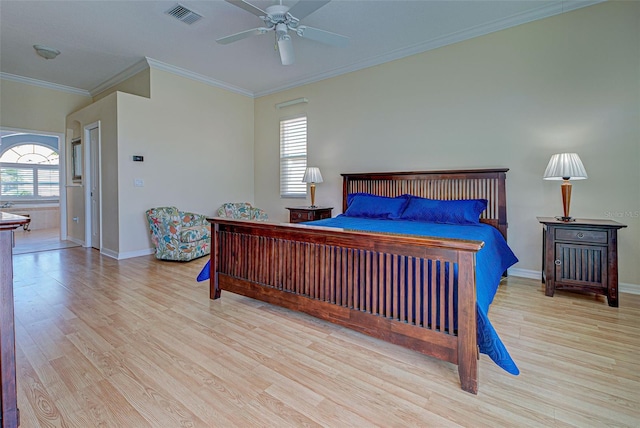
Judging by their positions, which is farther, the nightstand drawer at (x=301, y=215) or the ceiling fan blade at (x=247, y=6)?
the nightstand drawer at (x=301, y=215)

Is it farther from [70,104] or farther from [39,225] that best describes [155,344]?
[39,225]

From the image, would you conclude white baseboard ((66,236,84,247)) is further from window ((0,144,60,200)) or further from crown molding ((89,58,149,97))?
crown molding ((89,58,149,97))

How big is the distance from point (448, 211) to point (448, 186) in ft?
1.99

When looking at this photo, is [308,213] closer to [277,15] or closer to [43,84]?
[277,15]

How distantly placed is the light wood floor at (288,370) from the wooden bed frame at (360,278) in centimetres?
Answer: 18

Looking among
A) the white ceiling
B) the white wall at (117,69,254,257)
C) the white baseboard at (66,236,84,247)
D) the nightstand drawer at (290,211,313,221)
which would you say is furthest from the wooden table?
the white baseboard at (66,236,84,247)

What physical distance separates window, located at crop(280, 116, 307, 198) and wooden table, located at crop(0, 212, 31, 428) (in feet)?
14.4

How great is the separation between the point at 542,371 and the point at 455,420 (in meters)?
0.76

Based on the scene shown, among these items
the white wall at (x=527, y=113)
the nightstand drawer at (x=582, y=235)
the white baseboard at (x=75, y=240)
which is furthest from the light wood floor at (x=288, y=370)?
the white baseboard at (x=75, y=240)

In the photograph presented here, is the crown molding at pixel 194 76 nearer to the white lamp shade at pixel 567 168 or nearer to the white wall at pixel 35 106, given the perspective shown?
the white wall at pixel 35 106

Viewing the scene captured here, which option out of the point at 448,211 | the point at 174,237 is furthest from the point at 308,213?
the point at 448,211

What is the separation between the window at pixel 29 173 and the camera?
7977 millimetres

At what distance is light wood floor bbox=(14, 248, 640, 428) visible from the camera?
4.65 feet

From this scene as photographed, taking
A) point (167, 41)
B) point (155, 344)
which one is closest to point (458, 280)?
point (155, 344)
